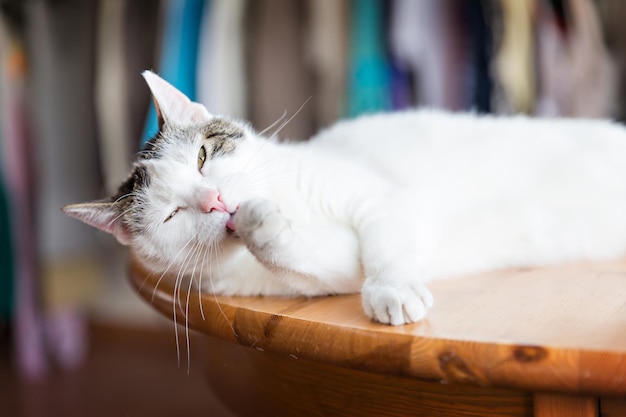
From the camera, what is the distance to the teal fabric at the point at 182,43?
1.94 m

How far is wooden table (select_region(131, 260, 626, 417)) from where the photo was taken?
1.83 feet

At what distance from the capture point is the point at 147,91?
2115 mm

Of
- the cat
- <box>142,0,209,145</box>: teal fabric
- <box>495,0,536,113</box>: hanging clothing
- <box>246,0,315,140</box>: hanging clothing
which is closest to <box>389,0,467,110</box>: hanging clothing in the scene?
<box>495,0,536,113</box>: hanging clothing

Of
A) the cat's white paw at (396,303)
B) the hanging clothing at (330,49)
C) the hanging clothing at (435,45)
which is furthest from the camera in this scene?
the hanging clothing at (330,49)

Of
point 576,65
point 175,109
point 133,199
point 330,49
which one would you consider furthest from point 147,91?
point 576,65

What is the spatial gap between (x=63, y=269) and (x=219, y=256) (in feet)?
5.83

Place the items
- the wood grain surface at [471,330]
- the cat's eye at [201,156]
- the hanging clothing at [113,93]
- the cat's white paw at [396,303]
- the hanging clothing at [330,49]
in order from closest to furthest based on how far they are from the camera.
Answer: the wood grain surface at [471,330], the cat's white paw at [396,303], the cat's eye at [201,156], the hanging clothing at [330,49], the hanging clothing at [113,93]

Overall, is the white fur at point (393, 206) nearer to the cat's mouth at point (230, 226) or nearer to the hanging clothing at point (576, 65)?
the cat's mouth at point (230, 226)

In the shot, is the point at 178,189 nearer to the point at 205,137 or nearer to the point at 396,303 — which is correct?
the point at 205,137

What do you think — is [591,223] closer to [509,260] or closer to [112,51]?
[509,260]

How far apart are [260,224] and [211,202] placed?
4.5 inches

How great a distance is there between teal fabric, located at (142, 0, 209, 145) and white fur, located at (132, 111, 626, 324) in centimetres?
77

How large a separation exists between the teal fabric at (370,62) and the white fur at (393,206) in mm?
455

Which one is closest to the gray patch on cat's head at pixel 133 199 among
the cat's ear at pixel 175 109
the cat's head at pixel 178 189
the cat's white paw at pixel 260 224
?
the cat's head at pixel 178 189
